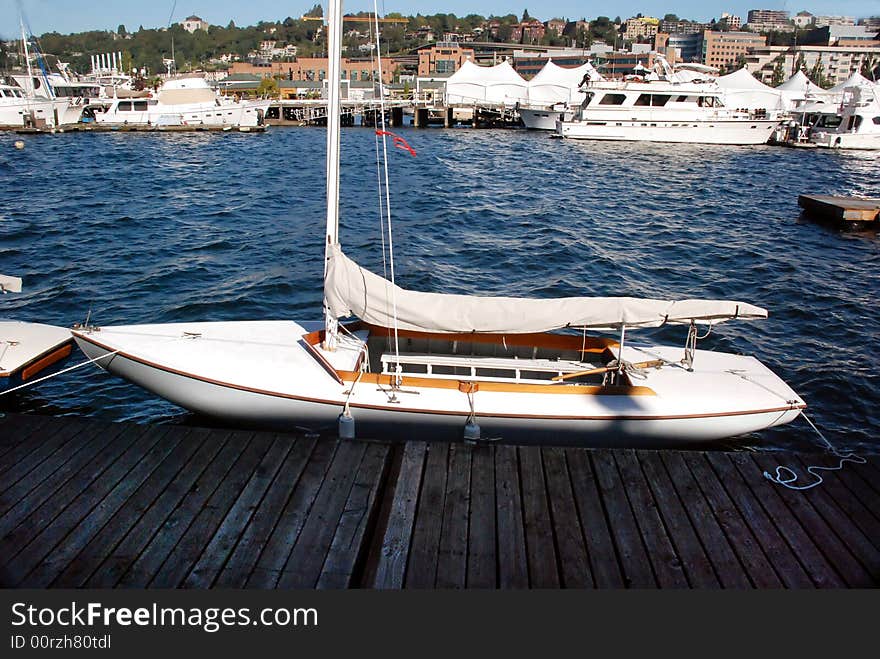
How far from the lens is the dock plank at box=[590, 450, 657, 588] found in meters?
5.83

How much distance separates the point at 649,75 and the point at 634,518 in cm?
6571

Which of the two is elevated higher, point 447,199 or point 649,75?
point 649,75

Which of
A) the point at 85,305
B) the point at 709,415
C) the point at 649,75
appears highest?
the point at 649,75

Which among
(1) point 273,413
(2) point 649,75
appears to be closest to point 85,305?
(1) point 273,413

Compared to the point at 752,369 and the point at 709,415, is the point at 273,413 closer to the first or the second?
the point at 709,415

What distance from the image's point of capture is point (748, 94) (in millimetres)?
85438

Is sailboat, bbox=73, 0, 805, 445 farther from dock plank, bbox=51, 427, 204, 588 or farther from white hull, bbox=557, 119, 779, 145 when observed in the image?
white hull, bbox=557, 119, 779, 145

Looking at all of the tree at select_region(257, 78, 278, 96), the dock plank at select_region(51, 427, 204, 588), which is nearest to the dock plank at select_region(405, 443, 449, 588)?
the dock plank at select_region(51, 427, 204, 588)

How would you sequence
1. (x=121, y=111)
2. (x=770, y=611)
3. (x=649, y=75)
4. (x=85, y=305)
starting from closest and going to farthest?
(x=770, y=611)
(x=85, y=305)
(x=649, y=75)
(x=121, y=111)

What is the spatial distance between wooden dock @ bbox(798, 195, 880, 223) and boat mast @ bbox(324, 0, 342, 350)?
25.8 meters

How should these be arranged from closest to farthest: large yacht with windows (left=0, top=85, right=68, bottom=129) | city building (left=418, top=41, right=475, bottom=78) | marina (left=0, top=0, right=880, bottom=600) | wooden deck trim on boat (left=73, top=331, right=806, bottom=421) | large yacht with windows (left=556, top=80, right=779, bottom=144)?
1. marina (left=0, top=0, right=880, bottom=600)
2. wooden deck trim on boat (left=73, top=331, right=806, bottom=421)
3. large yacht with windows (left=556, top=80, right=779, bottom=144)
4. large yacht with windows (left=0, top=85, right=68, bottom=129)
5. city building (left=418, top=41, right=475, bottom=78)

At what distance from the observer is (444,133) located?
240 ft

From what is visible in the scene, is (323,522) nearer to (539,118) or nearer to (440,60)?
(539,118)

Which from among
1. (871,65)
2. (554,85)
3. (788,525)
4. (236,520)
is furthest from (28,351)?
(871,65)
